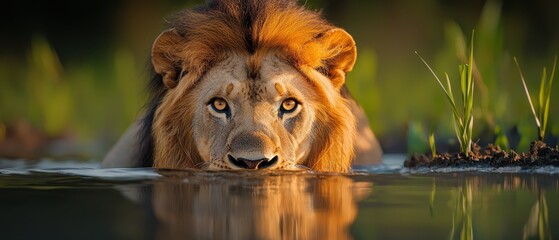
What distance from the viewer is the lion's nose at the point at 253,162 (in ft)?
18.2

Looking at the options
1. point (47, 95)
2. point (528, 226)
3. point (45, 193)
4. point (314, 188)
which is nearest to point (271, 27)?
point (314, 188)

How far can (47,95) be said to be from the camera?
1217cm

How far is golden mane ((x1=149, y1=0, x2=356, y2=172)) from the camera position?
6324 millimetres

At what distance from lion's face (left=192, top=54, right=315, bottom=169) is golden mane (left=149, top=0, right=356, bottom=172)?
3.2 inches

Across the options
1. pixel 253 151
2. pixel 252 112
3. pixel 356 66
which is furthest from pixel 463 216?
pixel 356 66

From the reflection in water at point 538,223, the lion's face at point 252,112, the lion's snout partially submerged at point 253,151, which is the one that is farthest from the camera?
the lion's face at point 252,112

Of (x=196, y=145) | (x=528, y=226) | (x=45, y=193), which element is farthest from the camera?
(x=196, y=145)

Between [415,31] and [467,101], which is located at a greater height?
[415,31]

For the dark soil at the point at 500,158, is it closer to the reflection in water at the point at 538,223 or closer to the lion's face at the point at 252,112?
the lion's face at the point at 252,112

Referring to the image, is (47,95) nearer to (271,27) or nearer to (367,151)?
(367,151)

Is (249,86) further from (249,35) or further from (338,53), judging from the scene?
(338,53)

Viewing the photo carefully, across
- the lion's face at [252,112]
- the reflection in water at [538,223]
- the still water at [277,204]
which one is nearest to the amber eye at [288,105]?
the lion's face at [252,112]

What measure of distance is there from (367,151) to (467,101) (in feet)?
4.18

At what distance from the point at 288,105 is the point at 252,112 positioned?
10.5 inches
